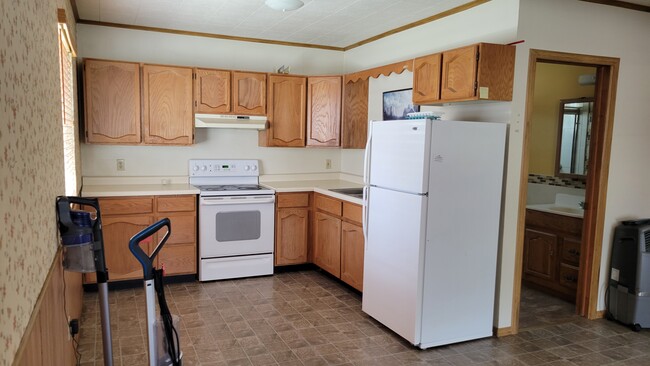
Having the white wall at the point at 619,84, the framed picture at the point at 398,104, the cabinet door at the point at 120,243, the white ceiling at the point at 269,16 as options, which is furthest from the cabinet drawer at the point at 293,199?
the white wall at the point at 619,84

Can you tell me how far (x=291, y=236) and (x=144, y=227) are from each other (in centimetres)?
146

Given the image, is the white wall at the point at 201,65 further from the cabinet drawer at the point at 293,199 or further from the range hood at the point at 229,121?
the cabinet drawer at the point at 293,199

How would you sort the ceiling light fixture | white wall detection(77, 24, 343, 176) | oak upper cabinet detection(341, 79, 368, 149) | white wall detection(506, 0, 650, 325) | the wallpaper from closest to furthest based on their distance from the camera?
the wallpaper < white wall detection(506, 0, 650, 325) < the ceiling light fixture < white wall detection(77, 24, 343, 176) < oak upper cabinet detection(341, 79, 368, 149)

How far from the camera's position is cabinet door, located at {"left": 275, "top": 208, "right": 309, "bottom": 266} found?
4867 mm

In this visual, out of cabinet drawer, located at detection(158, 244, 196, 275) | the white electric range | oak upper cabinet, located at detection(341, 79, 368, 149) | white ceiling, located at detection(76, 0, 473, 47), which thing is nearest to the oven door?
the white electric range

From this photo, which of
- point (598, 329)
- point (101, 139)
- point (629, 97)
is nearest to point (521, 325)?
point (598, 329)

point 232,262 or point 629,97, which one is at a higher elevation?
point 629,97

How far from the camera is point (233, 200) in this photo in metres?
4.55

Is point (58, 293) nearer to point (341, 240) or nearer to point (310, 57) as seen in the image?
point (341, 240)

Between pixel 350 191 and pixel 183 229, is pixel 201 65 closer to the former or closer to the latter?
pixel 183 229

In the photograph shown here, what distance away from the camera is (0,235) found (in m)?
1.10

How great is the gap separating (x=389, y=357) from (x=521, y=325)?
1.29 metres

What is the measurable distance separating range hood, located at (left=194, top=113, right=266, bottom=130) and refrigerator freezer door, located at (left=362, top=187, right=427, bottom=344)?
1.81 metres

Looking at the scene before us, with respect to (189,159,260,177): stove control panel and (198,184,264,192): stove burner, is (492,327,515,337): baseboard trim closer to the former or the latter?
(198,184,264,192): stove burner
